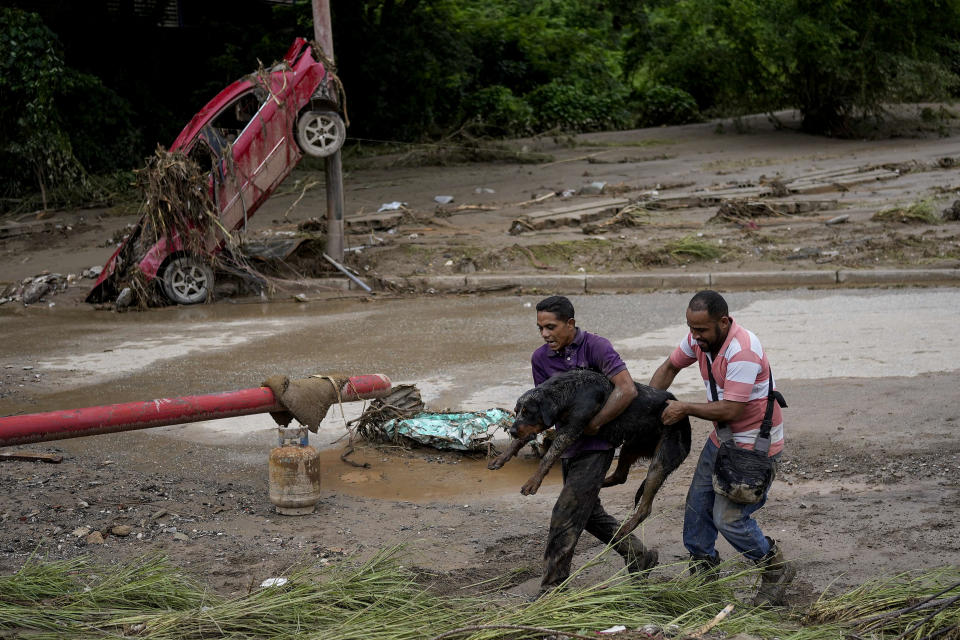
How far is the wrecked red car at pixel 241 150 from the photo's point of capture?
12273 millimetres

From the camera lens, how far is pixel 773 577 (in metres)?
4.52

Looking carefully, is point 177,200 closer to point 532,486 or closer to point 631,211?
point 631,211

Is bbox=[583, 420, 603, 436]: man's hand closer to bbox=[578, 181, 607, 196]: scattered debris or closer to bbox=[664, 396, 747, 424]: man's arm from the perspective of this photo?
bbox=[664, 396, 747, 424]: man's arm

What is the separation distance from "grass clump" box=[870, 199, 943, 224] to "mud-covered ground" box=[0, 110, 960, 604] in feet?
0.40

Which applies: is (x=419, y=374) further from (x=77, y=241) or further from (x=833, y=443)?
(x=77, y=241)

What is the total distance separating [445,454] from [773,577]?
2989 mm

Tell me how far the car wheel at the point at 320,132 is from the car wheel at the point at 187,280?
195 centimetres

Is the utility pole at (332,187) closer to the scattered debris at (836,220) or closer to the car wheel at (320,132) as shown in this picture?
the car wheel at (320,132)

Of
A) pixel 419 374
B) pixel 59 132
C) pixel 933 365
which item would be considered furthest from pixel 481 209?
pixel 933 365

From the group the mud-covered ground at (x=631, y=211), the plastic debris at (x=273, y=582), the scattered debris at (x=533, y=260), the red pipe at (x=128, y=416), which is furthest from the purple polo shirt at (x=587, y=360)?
the scattered debris at (x=533, y=260)

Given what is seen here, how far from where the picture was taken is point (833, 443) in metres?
6.71

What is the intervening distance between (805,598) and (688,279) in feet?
25.9

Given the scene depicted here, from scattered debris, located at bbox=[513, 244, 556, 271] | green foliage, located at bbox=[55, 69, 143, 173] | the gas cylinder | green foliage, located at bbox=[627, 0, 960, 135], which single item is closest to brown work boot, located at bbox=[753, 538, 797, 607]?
the gas cylinder

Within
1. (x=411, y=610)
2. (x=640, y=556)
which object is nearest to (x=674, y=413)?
(x=640, y=556)
